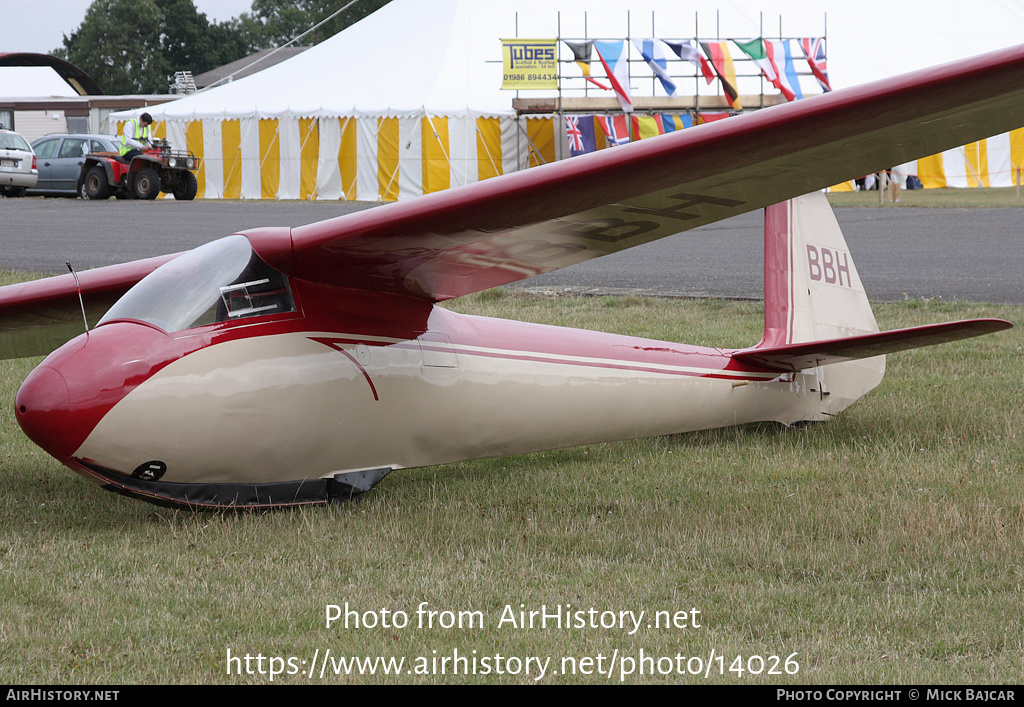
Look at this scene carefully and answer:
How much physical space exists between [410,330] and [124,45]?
4471 inches

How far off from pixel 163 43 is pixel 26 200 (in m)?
87.1

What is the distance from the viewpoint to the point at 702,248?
59.2 ft

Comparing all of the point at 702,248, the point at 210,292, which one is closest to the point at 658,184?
the point at 210,292

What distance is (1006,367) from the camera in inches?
334

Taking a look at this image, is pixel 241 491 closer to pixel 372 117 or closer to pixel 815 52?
pixel 372 117

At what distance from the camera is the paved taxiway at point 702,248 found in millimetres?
13133

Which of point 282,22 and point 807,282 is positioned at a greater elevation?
point 282,22

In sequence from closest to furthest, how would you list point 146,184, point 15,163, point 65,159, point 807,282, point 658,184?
→ point 658,184
point 807,282
point 146,184
point 15,163
point 65,159

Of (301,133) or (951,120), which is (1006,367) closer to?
(951,120)

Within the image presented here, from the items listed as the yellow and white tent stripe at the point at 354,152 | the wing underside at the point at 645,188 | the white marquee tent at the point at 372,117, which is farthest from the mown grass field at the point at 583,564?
the white marquee tent at the point at 372,117

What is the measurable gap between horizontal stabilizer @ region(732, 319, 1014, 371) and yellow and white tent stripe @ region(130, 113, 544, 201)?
24.5 metres

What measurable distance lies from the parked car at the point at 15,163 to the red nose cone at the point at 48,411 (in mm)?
30586

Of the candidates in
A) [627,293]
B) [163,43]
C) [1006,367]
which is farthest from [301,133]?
[163,43]
